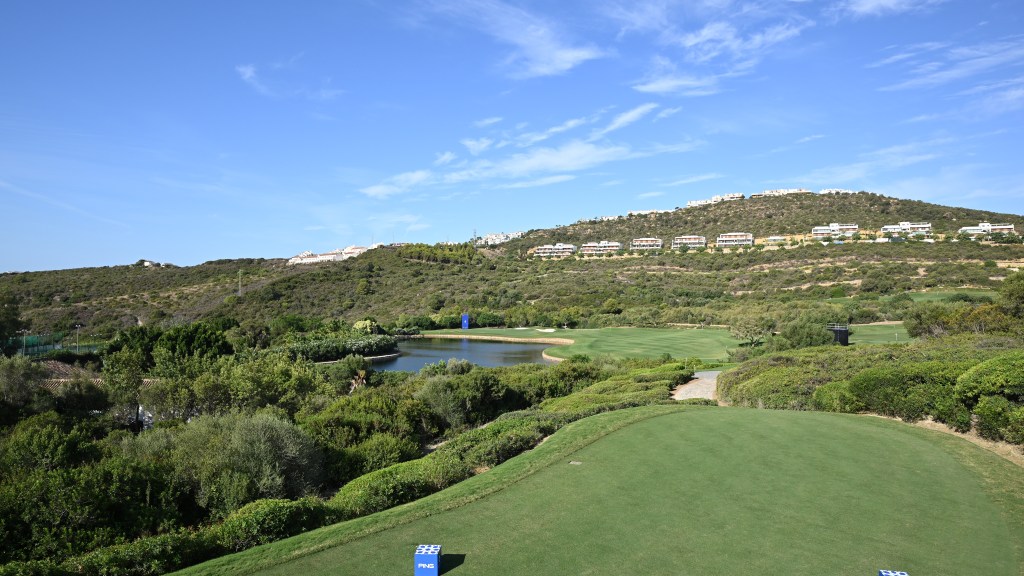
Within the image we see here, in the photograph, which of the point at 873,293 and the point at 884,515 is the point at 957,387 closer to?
the point at 884,515

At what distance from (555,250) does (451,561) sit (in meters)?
110

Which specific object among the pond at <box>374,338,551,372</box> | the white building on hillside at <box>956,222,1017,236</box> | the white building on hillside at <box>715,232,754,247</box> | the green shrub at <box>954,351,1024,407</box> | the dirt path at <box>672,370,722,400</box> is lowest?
the pond at <box>374,338,551,372</box>

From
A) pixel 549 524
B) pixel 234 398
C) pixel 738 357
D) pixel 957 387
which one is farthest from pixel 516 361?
pixel 549 524

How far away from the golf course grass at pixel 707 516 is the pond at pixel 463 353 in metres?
28.7

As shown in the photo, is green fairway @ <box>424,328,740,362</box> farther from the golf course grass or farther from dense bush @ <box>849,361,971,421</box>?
the golf course grass

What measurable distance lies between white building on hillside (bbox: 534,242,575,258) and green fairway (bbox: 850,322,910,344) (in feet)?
245

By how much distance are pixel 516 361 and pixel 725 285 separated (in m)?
34.0

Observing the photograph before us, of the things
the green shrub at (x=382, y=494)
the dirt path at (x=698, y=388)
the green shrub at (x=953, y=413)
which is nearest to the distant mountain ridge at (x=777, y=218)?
the dirt path at (x=698, y=388)

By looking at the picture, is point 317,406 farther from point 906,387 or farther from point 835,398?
point 906,387

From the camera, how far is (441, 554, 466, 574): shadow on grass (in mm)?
6060

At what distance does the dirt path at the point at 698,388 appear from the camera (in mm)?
20234

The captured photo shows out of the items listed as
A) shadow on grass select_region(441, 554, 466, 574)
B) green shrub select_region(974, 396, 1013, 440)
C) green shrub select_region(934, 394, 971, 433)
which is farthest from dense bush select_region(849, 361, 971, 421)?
shadow on grass select_region(441, 554, 466, 574)

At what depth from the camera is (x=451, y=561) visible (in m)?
6.23

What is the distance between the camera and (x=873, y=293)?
53.3 meters
